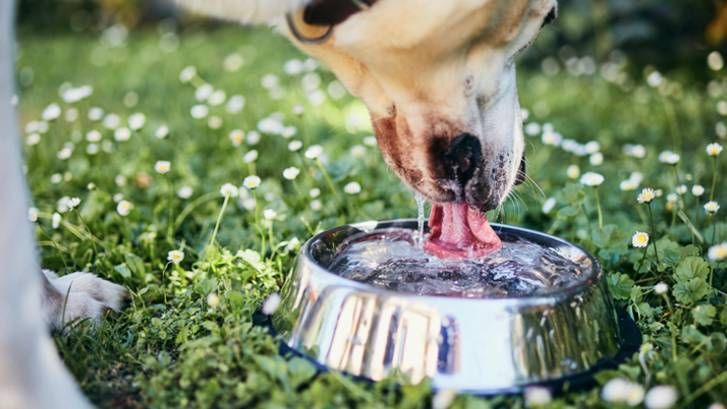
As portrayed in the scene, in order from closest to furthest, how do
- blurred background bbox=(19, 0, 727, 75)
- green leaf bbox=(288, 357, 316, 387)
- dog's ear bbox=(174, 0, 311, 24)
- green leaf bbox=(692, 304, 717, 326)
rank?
green leaf bbox=(288, 357, 316, 387) < dog's ear bbox=(174, 0, 311, 24) < green leaf bbox=(692, 304, 717, 326) < blurred background bbox=(19, 0, 727, 75)

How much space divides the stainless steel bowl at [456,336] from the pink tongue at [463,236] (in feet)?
1.09

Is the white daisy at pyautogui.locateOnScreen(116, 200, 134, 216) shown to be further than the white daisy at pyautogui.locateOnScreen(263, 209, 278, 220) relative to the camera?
Yes

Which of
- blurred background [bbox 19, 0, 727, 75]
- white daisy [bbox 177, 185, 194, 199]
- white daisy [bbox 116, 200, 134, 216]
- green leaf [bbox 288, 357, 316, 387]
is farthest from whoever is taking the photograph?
blurred background [bbox 19, 0, 727, 75]

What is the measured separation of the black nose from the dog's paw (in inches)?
32.9

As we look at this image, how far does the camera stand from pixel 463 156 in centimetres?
194

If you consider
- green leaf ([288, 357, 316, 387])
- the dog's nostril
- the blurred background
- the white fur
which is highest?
the white fur

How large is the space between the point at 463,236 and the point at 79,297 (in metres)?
0.88

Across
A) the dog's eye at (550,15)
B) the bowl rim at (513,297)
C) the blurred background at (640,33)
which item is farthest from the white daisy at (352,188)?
the blurred background at (640,33)

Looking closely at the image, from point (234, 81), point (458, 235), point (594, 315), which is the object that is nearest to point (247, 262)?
point (458, 235)

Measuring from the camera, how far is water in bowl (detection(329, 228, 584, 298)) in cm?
199

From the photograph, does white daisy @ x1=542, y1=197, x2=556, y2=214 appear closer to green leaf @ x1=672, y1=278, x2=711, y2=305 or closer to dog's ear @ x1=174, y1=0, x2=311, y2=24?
green leaf @ x1=672, y1=278, x2=711, y2=305

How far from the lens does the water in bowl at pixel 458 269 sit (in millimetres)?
1985

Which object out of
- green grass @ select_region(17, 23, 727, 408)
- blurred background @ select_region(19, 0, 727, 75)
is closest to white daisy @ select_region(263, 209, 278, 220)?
green grass @ select_region(17, 23, 727, 408)

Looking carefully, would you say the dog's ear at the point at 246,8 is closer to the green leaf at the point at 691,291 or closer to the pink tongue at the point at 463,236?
the pink tongue at the point at 463,236
